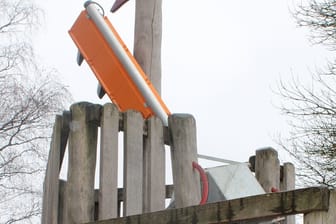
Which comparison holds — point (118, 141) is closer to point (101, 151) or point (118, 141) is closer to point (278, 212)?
point (101, 151)

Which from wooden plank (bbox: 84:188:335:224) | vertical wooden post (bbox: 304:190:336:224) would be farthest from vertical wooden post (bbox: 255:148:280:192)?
vertical wooden post (bbox: 304:190:336:224)

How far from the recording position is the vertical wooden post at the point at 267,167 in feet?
14.1

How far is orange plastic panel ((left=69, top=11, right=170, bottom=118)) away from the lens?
4.01m

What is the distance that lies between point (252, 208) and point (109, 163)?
3.80 ft

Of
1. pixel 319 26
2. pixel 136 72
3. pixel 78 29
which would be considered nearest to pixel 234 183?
pixel 136 72

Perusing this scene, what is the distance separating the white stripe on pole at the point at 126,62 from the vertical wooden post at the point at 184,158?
0.74 feet

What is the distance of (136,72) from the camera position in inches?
160

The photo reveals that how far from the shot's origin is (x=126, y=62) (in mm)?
4066

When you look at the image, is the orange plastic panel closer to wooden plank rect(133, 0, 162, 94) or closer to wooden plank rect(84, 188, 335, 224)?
wooden plank rect(133, 0, 162, 94)

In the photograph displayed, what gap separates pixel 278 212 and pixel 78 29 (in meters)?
2.20

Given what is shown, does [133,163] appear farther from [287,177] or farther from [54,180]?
[287,177]

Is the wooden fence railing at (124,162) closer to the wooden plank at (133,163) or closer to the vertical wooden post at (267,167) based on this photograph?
the wooden plank at (133,163)

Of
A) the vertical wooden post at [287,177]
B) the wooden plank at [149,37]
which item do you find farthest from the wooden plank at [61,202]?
the vertical wooden post at [287,177]

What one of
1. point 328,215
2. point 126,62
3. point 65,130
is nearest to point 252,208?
point 328,215
